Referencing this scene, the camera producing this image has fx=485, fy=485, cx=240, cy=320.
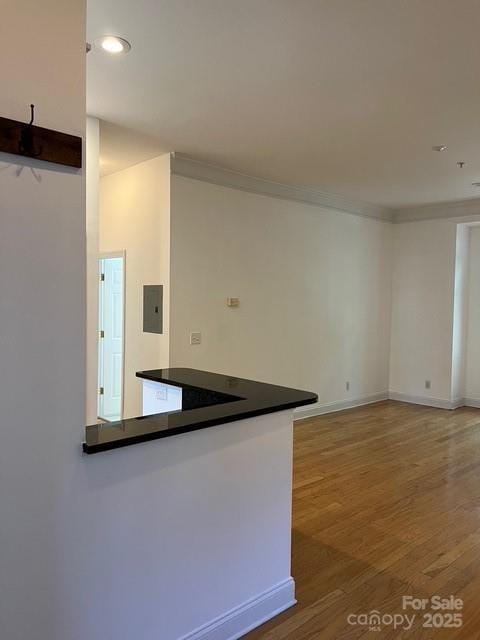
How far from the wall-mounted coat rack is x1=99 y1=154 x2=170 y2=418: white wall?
2.93 meters

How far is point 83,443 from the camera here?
1.59 metres

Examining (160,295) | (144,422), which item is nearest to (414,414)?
(160,295)

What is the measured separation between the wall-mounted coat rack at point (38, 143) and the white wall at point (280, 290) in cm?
294

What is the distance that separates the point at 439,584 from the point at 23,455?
87.0 inches

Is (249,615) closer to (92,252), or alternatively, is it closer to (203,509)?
(203,509)

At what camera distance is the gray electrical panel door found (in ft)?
14.9

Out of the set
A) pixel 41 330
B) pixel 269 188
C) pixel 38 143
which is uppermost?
pixel 269 188

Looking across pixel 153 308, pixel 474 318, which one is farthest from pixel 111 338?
pixel 474 318

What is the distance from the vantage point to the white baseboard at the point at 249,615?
1983 millimetres

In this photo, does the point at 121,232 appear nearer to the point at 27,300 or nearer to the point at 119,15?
the point at 119,15

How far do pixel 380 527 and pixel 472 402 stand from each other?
14.3 ft

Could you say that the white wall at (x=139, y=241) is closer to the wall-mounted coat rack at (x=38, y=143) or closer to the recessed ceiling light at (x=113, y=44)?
the recessed ceiling light at (x=113, y=44)

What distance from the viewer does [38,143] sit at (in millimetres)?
1461

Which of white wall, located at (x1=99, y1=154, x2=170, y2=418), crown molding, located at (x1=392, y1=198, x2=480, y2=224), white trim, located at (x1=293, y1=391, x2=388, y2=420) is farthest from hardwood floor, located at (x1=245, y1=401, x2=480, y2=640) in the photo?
crown molding, located at (x1=392, y1=198, x2=480, y2=224)
